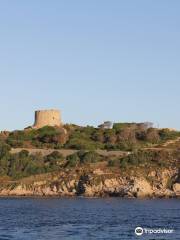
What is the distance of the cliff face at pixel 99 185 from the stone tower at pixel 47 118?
3775cm

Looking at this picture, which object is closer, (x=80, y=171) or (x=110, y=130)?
(x=80, y=171)

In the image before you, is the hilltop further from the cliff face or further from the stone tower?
the stone tower

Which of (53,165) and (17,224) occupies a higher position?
(53,165)

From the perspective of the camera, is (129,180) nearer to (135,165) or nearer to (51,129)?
(135,165)

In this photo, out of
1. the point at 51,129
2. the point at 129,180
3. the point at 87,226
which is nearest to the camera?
the point at 87,226

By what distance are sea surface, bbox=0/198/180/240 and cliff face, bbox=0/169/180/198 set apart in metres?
20.0

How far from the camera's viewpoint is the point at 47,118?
123875 mm

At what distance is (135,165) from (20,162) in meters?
15.4

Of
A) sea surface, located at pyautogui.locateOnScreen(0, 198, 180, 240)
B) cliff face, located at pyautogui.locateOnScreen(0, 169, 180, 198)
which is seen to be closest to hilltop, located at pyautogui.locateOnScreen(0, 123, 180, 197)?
cliff face, located at pyautogui.locateOnScreen(0, 169, 180, 198)

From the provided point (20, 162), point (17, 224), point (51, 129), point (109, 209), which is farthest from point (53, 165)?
point (17, 224)

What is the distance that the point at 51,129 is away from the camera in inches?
4653

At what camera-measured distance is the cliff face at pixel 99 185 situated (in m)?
82.6

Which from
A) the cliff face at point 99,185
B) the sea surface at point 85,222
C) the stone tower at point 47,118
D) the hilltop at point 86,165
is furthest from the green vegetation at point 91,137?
the sea surface at point 85,222

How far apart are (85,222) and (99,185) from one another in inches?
1489
